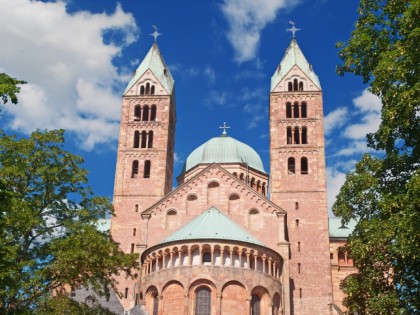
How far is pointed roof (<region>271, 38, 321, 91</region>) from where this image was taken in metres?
47.8

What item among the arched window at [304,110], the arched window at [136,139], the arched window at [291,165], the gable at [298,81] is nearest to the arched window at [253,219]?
the arched window at [291,165]

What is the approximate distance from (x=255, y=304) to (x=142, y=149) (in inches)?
680

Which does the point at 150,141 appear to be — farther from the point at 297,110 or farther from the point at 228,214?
the point at 297,110

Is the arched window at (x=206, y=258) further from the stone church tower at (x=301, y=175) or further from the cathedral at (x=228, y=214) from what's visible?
the stone church tower at (x=301, y=175)

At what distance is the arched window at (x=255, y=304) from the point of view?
3278 cm

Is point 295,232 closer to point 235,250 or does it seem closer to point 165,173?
point 235,250

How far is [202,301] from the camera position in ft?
106

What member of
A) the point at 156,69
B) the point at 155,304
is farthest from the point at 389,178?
the point at 156,69

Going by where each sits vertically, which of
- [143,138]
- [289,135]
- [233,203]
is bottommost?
[233,203]

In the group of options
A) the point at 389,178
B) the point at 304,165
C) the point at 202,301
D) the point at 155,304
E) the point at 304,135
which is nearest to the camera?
the point at 389,178

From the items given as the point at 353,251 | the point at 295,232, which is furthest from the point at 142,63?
the point at 353,251

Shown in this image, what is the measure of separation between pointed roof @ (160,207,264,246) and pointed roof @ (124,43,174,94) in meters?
15.2

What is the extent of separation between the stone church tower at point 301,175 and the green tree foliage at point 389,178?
1730 centimetres

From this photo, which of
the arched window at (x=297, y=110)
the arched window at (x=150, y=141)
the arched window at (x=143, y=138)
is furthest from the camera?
the arched window at (x=297, y=110)
